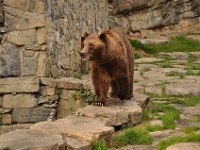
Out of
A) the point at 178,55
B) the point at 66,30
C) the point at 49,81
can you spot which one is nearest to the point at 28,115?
the point at 49,81

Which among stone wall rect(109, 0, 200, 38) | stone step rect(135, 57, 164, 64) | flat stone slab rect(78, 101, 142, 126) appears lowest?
flat stone slab rect(78, 101, 142, 126)

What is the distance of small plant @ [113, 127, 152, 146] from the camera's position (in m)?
5.78

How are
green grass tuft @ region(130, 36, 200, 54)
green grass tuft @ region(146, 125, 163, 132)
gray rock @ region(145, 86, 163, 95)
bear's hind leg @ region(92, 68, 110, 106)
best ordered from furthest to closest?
green grass tuft @ region(130, 36, 200, 54), gray rock @ region(145, 86, 163, 95), bear's hind leg @ region(92, 68, 110, 106), green grass tuft @ region(146, 125, 163, 132)

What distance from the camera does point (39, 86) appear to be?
9.55 metres

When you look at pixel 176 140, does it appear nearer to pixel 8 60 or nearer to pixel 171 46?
pixel 8 60

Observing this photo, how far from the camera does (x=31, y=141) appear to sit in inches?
187

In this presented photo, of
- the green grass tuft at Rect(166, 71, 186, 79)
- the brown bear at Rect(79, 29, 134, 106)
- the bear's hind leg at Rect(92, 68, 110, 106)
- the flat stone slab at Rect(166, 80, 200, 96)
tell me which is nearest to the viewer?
the brown bear at Rect(79, 29, 134, 106)

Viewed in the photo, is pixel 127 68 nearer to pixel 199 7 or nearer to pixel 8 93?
pixel 8 93

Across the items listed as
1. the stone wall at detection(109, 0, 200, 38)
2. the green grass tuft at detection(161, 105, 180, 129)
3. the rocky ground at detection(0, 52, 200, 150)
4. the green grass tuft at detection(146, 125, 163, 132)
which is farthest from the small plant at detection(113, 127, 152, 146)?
the stone wall at detection(109, 0, 200, 38)

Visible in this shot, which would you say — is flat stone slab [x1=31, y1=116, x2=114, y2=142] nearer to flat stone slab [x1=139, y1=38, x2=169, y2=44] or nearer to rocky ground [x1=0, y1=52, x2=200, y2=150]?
rocky ground [x1=0, y1=52, x2=200, y2=150]

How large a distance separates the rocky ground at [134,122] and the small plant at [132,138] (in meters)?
0.09

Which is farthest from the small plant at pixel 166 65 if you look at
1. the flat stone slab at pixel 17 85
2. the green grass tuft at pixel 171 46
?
the flat stone slab at pixel 17 85

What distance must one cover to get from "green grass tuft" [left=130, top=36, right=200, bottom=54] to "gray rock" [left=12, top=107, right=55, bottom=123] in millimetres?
7744

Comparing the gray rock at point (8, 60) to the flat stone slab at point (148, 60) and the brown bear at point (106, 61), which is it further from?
the flat stone slab at point (148, 60)
